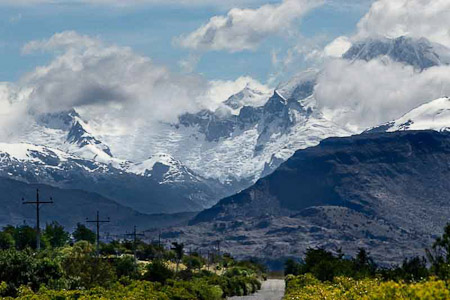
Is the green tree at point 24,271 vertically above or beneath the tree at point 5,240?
beneath

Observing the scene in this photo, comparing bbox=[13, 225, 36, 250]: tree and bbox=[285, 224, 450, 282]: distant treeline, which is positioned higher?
bbox=[13, 225, 36, 250]: tree

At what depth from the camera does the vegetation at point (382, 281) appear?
31.8 meters

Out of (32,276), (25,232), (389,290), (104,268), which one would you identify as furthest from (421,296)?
(25,232)

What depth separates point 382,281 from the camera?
263 ft

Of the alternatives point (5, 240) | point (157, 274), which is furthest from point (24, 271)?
point (5, 240)

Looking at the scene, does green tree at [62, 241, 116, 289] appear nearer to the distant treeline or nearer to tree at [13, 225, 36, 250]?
the distant treeline

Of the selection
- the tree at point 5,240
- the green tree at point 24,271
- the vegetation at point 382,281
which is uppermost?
the tree at point 5,240

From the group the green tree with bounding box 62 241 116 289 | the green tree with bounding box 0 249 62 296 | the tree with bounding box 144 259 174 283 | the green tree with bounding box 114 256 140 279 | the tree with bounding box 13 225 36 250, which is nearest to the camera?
the green tree with bounding box 0 249 62 296

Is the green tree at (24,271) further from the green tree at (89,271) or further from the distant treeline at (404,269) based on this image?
the distant treeline at (404,269)

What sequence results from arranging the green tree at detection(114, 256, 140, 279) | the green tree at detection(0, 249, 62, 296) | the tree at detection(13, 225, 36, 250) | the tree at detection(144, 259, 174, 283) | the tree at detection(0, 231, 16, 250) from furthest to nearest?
1. the tree at detection(13, 225, 36, 250)
2. the tree at detection(0, 231, 16, 250)
3. the green tree at detection(114, 256, 140, 279)
4. the tree at detection(144, 259, 174, 283)
5. the green tree at detection(0, 249, 62, 296)

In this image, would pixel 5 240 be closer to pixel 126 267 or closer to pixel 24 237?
pixel 24 237

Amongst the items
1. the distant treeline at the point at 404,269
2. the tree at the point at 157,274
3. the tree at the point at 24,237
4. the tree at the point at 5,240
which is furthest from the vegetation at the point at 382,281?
the tree at the point at 5,240

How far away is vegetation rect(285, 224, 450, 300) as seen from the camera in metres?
31.8

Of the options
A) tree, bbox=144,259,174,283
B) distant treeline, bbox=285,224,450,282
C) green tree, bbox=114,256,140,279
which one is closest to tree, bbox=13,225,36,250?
green tree, bbox=114,256,140,279
